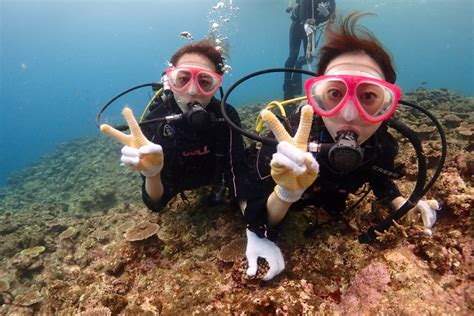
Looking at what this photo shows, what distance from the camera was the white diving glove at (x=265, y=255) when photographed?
284 cm

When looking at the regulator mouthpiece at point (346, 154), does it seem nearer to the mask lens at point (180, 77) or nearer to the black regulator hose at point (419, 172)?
the black regulator hose at point (419, 172)

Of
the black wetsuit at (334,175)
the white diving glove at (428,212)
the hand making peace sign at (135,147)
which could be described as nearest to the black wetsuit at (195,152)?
the black wetsuit at (334,175)

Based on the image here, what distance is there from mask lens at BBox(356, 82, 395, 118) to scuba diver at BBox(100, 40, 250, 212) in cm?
166

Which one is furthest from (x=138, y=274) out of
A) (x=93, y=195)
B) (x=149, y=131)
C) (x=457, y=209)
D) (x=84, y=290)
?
(x=93, y=195)

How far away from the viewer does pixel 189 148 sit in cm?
A: 409

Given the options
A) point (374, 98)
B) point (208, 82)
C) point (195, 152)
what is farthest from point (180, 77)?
point (374, 98)

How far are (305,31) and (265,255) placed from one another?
36.7 feet

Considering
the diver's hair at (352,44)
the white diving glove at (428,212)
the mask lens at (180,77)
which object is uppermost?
the diver's hair at (352,44)

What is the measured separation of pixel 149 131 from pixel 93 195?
26.9 ft

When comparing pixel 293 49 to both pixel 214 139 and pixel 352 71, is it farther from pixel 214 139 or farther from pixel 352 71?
pixel 352 71

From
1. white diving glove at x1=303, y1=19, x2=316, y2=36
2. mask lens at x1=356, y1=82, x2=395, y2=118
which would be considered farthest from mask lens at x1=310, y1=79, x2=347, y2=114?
white diving glove at x1=303, y1=19, x2=316, y2=36

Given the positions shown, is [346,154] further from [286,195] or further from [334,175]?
[334,175]

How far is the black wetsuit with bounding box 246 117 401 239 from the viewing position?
9.27 ft

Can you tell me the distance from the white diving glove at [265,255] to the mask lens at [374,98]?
5.08 ft
